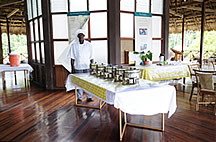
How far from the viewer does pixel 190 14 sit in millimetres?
9016

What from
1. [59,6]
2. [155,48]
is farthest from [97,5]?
[155,48]

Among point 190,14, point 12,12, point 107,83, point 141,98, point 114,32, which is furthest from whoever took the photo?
point 190,14

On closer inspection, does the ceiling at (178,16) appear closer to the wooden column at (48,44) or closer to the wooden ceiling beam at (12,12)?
the wooden ceiling beam at (12,12)

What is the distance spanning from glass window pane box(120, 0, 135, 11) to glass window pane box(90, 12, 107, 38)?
494 mm

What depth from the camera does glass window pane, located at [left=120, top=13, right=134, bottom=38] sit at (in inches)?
175

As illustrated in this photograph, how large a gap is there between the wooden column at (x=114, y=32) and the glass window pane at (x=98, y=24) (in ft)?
0.50

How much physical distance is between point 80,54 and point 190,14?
26.0 feet

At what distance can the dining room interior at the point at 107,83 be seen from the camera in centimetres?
215

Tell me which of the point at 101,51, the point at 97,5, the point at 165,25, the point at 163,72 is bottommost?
the point at 163,72

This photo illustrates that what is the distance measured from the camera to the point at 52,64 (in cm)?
476

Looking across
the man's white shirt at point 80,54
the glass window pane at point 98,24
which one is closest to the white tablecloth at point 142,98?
the man's white shirt at point 80,54

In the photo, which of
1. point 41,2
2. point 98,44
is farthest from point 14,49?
point 98,44

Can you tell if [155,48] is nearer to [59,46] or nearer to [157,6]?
[157,6]

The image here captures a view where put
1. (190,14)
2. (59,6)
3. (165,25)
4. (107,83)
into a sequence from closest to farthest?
(107,83), (59,6), (165,25), (190,14)
